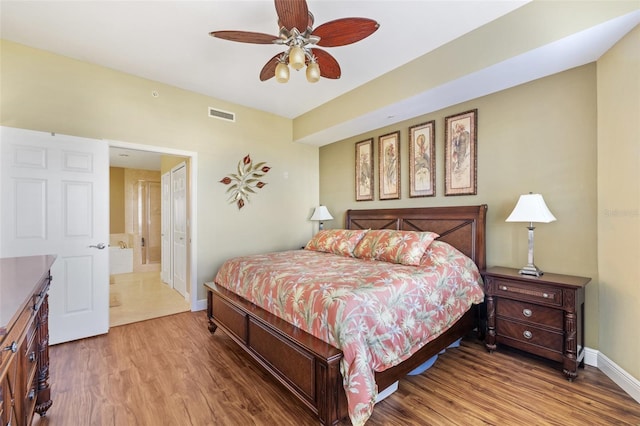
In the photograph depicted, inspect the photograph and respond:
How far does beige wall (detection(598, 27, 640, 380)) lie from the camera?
2023mm

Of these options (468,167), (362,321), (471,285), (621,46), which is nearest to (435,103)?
(468,167)

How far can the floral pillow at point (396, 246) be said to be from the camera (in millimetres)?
2895

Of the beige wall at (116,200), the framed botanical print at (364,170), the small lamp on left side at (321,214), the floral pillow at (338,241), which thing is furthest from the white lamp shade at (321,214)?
the beige wall at (116,200)

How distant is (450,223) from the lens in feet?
10.9

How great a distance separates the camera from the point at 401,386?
2.16 meters

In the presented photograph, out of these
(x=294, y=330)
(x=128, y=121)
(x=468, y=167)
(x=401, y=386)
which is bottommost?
(x=401, y=386)

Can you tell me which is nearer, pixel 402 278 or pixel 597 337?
pixel 402 278

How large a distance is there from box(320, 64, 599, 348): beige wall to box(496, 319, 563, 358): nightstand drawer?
0.43m

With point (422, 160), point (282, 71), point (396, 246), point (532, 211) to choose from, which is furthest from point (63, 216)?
point (532, 211)

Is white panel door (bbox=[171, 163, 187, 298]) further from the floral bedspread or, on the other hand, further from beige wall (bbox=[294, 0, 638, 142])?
beige wall (bbox=[294, 0, 638, 142])

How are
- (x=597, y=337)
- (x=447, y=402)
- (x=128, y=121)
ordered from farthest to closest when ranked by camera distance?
(x=128, y=121), (x=597, y=337), (x=447, y=402)

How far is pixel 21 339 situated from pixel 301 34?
2246mm

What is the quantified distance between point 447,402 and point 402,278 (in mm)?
880

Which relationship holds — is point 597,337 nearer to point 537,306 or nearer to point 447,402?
point 537,306
